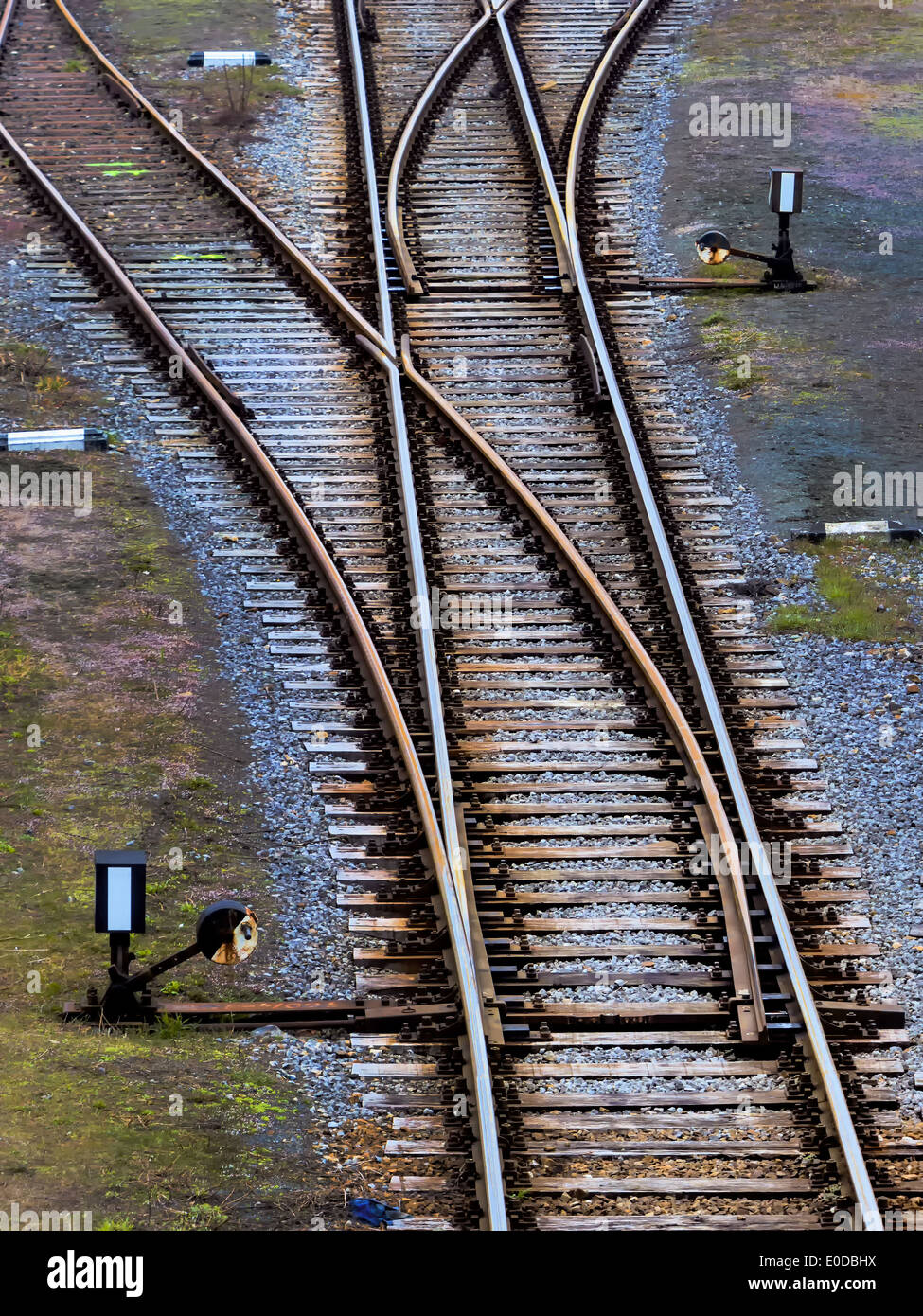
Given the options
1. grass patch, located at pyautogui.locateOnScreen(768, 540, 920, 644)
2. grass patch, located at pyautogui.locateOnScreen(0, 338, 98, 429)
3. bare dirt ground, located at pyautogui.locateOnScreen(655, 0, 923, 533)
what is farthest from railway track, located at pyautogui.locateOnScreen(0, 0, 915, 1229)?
grass patch, located at pyautogui.locateOnScreen(0, 338, 98, 429)

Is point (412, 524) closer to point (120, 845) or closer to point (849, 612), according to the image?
point (849, 612)

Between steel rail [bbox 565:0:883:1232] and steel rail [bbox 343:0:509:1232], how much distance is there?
1484mm

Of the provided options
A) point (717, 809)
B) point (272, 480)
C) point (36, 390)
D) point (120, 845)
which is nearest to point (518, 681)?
point (717, 809)

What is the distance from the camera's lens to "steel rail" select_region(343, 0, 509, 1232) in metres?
8.02

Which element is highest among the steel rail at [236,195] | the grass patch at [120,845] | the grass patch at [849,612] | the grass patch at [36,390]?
the steel rail at [236,195]

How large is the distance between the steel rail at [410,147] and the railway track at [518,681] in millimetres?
66

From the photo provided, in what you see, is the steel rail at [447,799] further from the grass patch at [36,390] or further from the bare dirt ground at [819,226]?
the bare dirt ground at [819,226]

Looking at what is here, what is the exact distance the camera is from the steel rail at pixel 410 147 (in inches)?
725

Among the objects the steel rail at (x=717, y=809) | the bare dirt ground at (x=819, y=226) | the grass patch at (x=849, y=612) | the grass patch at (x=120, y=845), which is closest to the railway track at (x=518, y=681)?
the steel rail at (x=717, y=809)

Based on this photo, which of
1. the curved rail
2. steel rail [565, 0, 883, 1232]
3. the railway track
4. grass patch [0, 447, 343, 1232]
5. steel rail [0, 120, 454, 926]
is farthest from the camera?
steel rail [0, 120, 454, 926]

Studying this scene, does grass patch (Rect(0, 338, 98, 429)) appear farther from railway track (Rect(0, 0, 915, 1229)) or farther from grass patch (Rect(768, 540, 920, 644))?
grass patch (Rect(768, 540, 920, 644))

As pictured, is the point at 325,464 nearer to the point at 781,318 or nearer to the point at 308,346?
the point at 308,346

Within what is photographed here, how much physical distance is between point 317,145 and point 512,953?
47.0ft

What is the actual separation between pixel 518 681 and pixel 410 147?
10680mm
